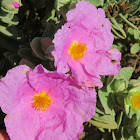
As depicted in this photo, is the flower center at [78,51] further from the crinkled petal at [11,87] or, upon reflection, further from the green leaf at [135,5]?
the green leaf at [135,5]

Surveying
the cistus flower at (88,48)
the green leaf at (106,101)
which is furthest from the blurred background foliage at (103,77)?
the cistus flower at (88,48)

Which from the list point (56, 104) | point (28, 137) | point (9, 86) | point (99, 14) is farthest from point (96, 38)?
point (28, 137)

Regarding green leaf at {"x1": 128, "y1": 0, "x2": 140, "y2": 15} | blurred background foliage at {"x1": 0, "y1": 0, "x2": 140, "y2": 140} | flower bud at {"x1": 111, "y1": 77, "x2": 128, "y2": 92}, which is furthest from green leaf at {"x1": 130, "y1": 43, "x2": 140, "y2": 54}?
flower bud at {"x1": 111, "y1": 77, "x2": 128, "y2": 92}

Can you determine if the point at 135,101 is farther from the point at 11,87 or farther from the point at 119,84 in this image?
the point at 11,87

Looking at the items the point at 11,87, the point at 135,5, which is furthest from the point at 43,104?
the point at 135,5

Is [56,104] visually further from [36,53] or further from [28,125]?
[36,53]

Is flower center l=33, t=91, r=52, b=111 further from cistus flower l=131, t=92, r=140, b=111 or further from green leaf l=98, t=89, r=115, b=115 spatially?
cistus flower l=131, t=92, r=140, b=111
